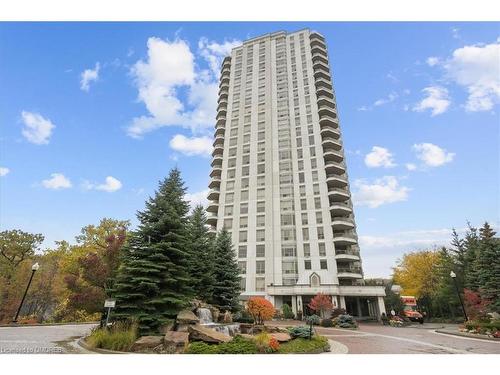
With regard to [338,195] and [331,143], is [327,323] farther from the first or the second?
[331,143]

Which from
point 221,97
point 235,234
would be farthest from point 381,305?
point 221,97

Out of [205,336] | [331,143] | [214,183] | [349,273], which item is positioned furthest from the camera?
[214,183]

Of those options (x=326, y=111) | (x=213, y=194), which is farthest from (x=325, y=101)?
(x=213, y=194)

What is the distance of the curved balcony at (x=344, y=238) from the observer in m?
43.1

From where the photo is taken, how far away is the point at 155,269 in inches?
564

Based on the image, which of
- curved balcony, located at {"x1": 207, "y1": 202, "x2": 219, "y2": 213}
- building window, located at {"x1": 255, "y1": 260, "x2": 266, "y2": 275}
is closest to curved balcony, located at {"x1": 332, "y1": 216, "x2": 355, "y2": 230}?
building window, located at {"x1": 255, "y1": 260, "x2": 266, "y2": 275}

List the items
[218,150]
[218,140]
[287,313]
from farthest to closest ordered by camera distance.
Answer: [218,140], [218,150], [287,313]

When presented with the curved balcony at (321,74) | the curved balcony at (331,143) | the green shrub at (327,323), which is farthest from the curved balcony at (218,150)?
the green shrub at (327,323)

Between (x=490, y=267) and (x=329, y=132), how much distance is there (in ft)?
A: 105

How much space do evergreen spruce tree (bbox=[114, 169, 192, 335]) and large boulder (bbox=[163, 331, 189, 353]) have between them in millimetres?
1651

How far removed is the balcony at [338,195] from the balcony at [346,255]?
835 centimetres

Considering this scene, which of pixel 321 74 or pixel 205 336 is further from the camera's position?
pixel 321 74

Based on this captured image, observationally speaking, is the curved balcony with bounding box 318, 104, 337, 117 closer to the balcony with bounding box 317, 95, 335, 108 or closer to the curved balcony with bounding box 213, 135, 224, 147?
the balcony with bounding box 317, 95, 335, 108
